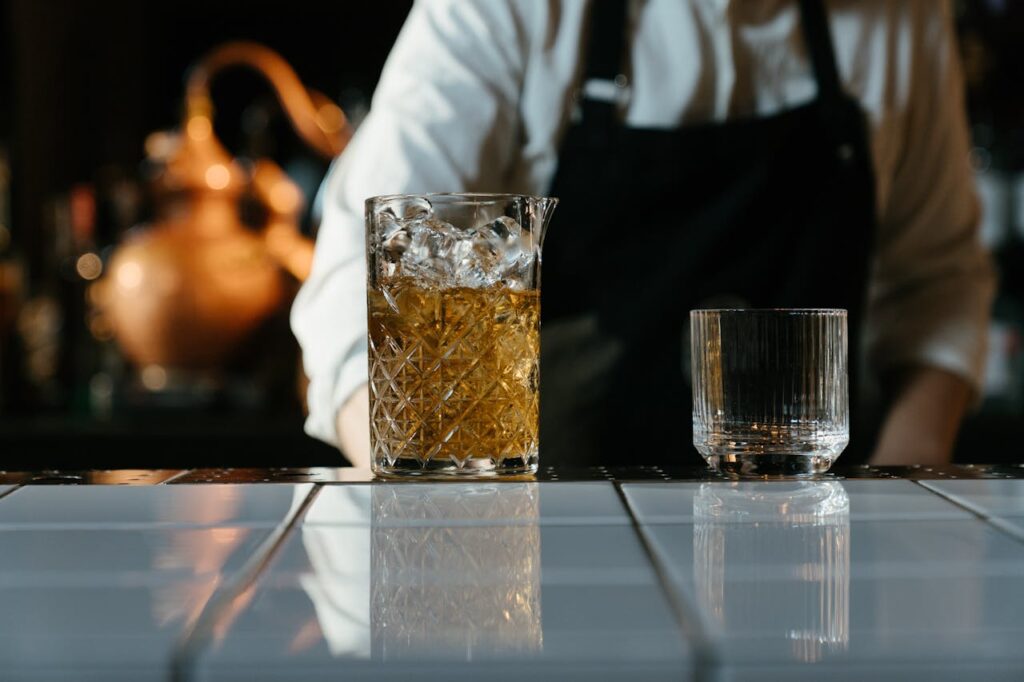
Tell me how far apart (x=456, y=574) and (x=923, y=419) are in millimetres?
1121

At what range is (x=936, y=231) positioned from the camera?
151 centimetres

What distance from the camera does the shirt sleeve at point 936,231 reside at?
4.84 feet

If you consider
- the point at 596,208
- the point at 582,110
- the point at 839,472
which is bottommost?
the point at 839,472

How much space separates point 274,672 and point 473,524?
0.68ft

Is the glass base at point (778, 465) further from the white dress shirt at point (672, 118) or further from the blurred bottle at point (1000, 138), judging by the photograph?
the blurred bottle at point (1000, 138)

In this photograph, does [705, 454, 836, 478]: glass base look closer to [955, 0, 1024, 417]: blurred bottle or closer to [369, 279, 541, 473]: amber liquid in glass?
[369, 279, 541, 473]: amber liquid in glass

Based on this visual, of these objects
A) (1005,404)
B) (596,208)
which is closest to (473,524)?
(596,208)

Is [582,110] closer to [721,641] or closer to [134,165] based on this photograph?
[721,641]

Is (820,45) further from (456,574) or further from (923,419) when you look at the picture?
(456,574)

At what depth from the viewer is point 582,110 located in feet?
4.38

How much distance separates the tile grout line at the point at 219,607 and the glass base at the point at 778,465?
0.27 meters

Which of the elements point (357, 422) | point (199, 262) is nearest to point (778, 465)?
point (357, 422)

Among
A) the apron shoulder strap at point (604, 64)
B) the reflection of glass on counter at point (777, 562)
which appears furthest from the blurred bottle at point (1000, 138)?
the reflection of glass on counter at point (777, 562)

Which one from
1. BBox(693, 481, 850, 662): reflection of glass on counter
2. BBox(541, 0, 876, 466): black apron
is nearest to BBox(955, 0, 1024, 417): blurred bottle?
BBox(541, 0, 876, 466): black apron
